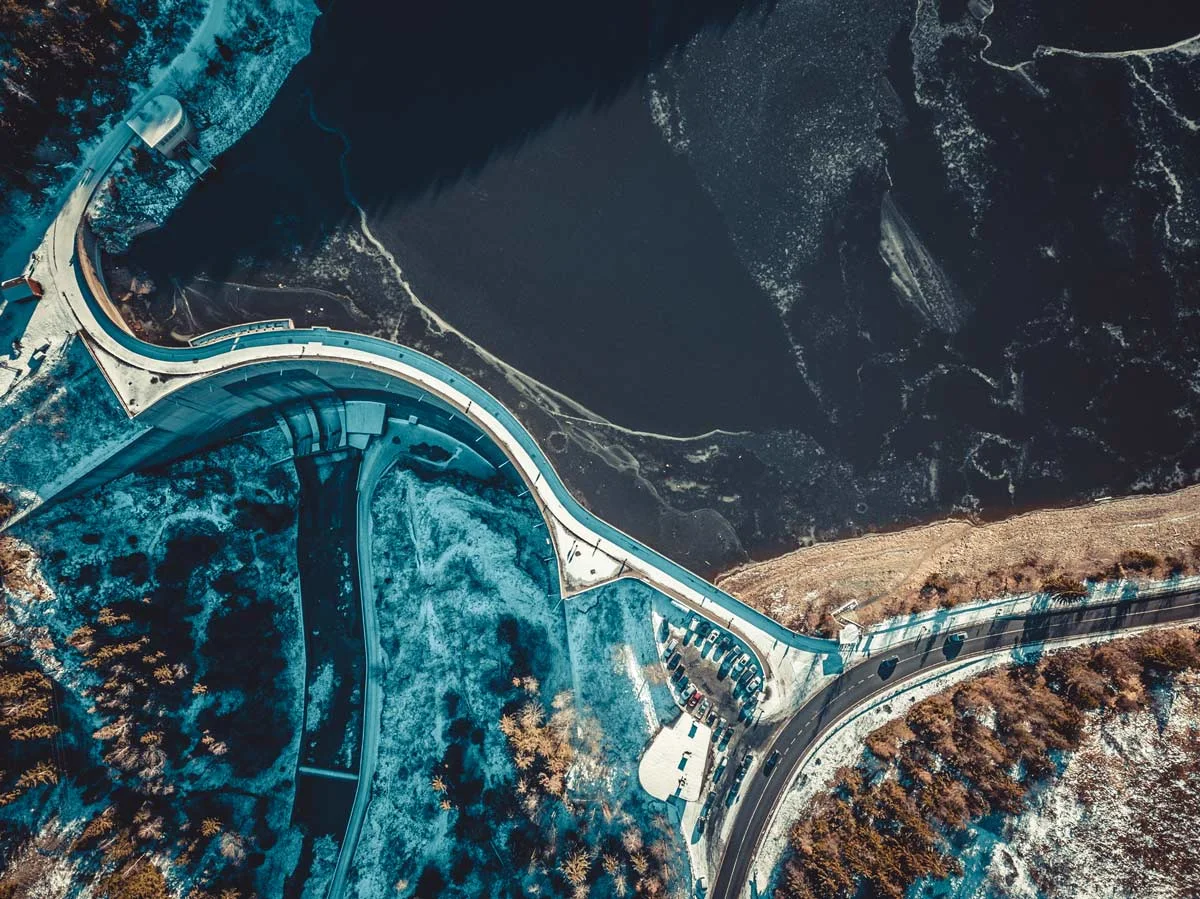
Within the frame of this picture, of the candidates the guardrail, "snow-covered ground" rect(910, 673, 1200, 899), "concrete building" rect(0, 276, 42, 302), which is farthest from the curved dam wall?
"snow-covered ground" rect(910, 673, 1200, 899)

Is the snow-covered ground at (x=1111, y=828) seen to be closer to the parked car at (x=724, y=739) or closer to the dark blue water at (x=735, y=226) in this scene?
the parked car at (x=724, y=739)

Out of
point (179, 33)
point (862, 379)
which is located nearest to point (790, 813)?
point (862, 379)

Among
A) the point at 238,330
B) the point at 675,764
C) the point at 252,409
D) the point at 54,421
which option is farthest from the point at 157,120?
the point at 675,764

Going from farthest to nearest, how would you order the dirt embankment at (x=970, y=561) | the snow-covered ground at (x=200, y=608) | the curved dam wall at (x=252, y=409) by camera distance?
the dirt embankment at (x=970, y=561) < the curved dam wall at (x=252, y=409) < the snow-covered ground at (x=200, y=608)

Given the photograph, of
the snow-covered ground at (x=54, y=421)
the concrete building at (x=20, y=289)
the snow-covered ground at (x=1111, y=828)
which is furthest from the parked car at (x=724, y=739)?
the concrete building at (x=20, y=289)

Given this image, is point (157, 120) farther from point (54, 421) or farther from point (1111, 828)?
point (1111, 828)

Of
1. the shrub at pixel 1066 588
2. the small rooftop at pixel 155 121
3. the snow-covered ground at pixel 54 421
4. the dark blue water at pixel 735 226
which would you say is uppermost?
the dark blue water at pixel 735 226
